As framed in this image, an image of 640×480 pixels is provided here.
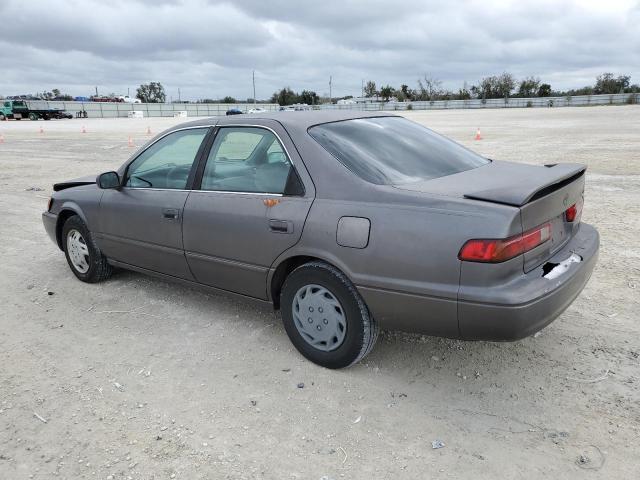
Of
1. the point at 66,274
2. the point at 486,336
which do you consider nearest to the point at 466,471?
the point at 486,336

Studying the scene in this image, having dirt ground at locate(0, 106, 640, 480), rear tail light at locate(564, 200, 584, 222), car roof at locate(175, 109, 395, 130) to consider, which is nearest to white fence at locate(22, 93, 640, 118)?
car roof at locate(175, 109, 395, 130)

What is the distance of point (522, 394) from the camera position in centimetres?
304

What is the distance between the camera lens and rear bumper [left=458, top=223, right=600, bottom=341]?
260cm

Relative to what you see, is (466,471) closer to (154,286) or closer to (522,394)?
(522,394)

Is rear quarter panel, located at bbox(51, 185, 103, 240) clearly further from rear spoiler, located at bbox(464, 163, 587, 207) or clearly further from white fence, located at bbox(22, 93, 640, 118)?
white fence, located at bbox(22, 93, 640, 118)

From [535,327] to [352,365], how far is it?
3.81 ft

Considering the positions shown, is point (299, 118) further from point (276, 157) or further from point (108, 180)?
point (108, 180)

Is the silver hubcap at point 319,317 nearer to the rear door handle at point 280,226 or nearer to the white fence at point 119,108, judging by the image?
the rear door handle at point 280,226

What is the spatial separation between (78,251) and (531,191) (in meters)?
4.07

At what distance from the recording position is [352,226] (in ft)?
9.80

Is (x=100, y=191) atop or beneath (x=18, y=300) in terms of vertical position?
atop

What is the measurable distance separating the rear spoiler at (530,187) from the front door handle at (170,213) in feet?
7.04

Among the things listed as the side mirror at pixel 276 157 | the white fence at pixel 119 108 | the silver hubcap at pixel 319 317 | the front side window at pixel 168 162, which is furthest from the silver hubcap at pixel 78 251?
the white fence at pixel 119 108

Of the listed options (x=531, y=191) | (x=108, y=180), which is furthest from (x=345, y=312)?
(x=108, y=180)
